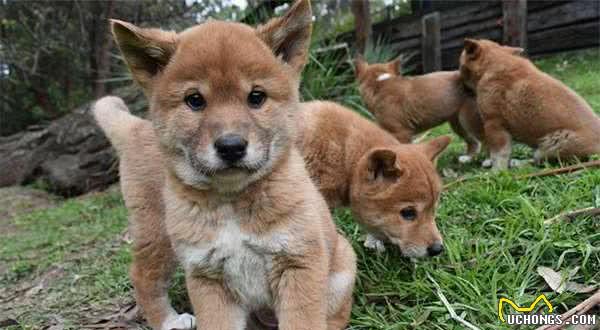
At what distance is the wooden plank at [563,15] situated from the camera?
1039 centimetres

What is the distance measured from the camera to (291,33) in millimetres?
2785

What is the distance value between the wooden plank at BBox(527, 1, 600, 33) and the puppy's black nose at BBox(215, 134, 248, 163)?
34.2ft

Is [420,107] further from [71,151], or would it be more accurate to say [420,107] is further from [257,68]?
[71,151]

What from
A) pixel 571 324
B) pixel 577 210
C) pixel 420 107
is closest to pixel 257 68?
pixel 571 324

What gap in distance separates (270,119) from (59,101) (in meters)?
12.8

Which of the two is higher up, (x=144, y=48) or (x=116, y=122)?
(x=144, y=48)

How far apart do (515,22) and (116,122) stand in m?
9.32

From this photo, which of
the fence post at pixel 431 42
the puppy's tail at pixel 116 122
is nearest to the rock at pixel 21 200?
the puppy's tail at pixel 116 122

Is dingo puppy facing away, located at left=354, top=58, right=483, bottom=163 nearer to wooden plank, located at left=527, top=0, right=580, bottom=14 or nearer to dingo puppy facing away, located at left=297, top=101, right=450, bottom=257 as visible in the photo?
dingo puppy facing away, located at left=297, top=101, right=450, bottom=257

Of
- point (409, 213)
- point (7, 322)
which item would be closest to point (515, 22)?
point (409, 213)

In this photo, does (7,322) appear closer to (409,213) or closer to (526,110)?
(409,213)

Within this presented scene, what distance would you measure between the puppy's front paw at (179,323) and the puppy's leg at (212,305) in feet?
2.01

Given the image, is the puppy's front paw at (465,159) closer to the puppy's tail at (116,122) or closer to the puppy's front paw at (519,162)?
the puppy's front paw at (519,162)

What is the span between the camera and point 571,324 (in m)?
2.41
